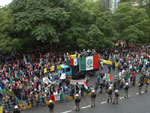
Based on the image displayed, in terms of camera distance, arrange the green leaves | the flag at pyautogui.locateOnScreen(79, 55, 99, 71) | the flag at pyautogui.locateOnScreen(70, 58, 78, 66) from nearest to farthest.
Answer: the flag at pyautogui.locateOnScreen(70, 58, 78, 66) < the flag at pyautogui.locateOnScreen(79, 55, 99, 71) < the green leaves

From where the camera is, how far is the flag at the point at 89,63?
895 inches

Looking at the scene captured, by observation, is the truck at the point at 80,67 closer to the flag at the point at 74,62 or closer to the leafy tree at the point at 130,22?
the flag at the point at 74,62

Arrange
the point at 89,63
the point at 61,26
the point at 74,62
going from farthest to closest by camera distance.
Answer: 1. the point at 61,26
2. the point at 89,63
3. the point at 74,62

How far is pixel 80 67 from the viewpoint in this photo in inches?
896

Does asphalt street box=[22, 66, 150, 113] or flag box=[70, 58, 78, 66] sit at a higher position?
flag box=[70, 58, 78, 66]

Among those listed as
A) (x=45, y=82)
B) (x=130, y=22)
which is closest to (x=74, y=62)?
(x=45, y=82)

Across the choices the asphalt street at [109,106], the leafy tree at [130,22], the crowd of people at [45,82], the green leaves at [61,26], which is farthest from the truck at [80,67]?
the leafy tree at [130,22]

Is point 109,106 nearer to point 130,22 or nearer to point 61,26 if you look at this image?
point 61,26

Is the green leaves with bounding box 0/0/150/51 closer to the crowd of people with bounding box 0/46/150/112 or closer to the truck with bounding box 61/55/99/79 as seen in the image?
the crowd of people with bounding box 0/46/150/112

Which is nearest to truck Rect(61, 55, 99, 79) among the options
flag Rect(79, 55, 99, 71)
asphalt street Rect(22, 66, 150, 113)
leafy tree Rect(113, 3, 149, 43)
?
flag Rect(79, 55, 99, 71)

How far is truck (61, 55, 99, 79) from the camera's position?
22.4 metres

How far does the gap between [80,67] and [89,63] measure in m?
1.30

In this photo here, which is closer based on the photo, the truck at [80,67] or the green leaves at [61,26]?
the truck at [80,67]

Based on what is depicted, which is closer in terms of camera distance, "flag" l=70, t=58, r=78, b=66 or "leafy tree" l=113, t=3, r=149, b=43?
"flag" l=70, t=58, r=78, b=66
